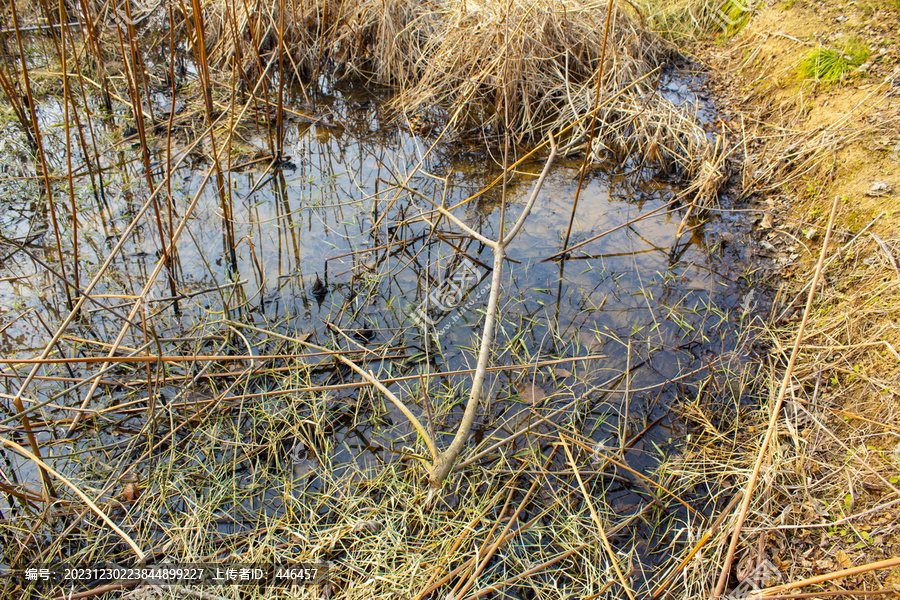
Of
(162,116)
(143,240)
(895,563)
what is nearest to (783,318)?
(895,563)

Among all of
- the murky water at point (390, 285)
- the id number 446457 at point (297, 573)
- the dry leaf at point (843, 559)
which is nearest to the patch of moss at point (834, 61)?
the murky water at point (390, 285)

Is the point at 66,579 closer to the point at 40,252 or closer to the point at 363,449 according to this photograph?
the point at 363,449

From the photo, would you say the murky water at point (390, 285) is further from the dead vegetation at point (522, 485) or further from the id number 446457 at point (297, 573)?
the id number 446457 at point (297, 573)

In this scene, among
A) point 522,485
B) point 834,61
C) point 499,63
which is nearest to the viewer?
point 522,485

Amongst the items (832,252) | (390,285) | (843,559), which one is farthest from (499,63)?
(843,559)

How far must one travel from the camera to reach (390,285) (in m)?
2.77

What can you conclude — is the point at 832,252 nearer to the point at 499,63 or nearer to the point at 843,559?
the point at 843,559

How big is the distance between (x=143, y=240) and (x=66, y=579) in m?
2.05

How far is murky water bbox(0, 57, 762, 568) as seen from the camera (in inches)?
86.3

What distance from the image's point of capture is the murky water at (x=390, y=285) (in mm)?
2191

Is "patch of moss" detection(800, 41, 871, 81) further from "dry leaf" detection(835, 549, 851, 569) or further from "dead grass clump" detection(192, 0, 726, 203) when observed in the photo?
"dry leaf" detection(835, 549, 851, 569)

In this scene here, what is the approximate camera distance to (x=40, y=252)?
2.85 meters

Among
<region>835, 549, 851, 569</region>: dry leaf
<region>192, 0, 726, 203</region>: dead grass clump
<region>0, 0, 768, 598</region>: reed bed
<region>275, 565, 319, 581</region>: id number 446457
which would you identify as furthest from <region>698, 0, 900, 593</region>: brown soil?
<region>275, 565, 319, 581</region>: id number 446457

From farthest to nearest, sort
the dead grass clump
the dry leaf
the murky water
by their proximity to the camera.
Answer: the dead grass clump → the murky water → the dry leaf
